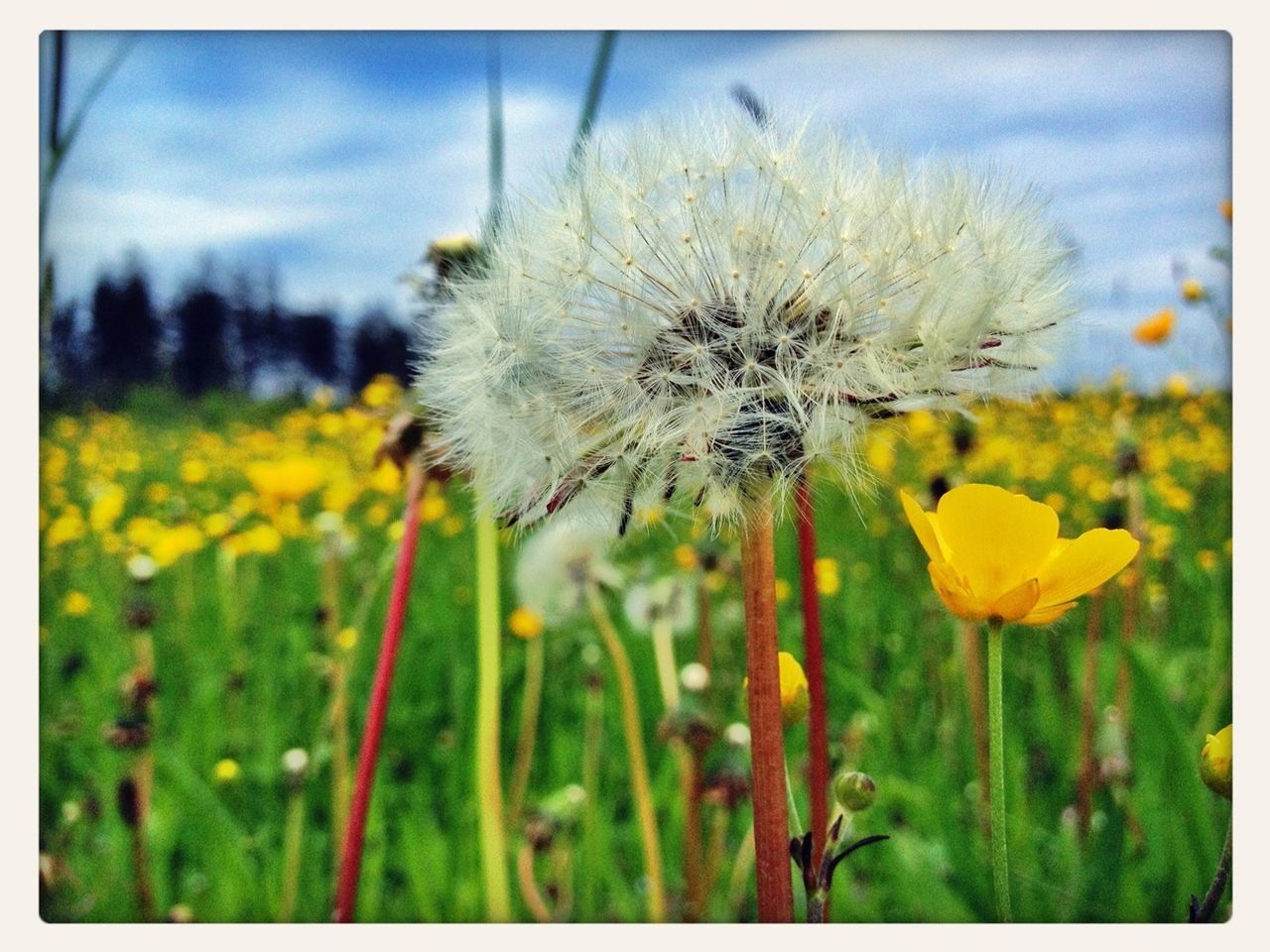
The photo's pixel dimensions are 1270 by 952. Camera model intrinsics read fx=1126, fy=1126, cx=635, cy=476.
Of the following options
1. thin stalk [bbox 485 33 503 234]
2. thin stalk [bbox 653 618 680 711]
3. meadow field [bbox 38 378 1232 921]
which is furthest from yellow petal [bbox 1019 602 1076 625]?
thin stalk [bbox 485 33 503 234]

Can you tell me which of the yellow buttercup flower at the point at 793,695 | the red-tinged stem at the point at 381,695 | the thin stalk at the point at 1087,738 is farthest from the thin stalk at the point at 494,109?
the thin stalk at the point at 1087,738

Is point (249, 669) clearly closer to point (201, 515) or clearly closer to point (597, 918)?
point (201, 515)

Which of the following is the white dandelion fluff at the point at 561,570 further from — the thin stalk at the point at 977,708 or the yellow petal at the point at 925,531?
the yellow petal at the point at 925,531

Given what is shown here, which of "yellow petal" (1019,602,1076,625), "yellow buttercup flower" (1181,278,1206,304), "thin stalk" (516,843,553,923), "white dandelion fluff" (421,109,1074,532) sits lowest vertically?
"thin stalk" (516,843,553,923)

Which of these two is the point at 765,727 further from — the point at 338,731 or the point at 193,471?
the point at 193,471

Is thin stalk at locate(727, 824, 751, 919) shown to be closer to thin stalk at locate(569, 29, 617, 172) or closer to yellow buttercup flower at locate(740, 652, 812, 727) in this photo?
yellow buttercup flower at locate(740, 652, 812, 727)
